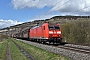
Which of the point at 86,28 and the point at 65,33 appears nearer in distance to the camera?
the point at 86,28

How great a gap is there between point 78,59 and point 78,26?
3506cm

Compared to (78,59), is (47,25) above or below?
above

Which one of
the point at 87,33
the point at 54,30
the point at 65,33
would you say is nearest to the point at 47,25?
the point at 54,30

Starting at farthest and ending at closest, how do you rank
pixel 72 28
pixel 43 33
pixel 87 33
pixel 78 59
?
pixel 72 28 → pixel 87 33 → pixel 43 33 → pixel 78 59

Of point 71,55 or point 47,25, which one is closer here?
point 71,55

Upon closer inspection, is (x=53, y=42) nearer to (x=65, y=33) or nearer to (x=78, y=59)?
(x=65, y=33)

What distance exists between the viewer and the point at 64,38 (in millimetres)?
55031

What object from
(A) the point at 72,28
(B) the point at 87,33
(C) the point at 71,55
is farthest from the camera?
(A) the point at 72,28

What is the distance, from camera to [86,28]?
48.7 m

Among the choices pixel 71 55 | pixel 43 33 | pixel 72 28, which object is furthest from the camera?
pixel 72 28

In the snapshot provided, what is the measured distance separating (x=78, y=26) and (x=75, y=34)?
6.37ft

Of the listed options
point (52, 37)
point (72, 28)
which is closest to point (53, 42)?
point (52, 37)

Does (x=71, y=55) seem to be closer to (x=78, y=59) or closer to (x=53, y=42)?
(x=78, y=59)

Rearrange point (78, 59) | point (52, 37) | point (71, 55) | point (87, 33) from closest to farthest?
1. point (78, 59)
2. point (71, 55)
3. point (52, 37)
4. point (87, 33)
